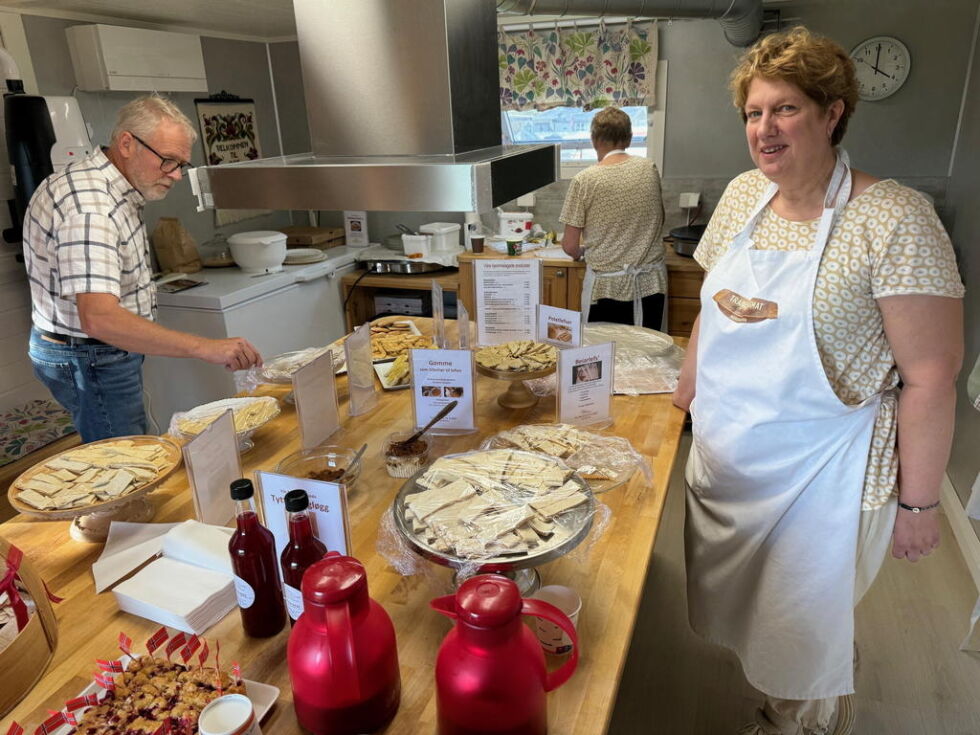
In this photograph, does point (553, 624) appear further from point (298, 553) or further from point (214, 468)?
point (214, 468)

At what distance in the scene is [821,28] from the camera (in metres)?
3.68

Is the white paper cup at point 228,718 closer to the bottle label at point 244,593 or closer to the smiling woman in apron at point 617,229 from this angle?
the bottle label at point 244,593

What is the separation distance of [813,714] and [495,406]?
1.12 metres

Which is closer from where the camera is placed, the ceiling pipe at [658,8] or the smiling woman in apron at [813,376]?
the smiling woman in apron at [813,376]

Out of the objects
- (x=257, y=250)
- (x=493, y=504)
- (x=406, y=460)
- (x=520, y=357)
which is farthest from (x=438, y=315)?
(x=257, y=250)

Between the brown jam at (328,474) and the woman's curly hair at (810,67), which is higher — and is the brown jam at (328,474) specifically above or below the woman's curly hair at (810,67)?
below

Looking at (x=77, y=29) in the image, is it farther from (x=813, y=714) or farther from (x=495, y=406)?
(x=813, y=714)

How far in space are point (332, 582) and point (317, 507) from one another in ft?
0.98

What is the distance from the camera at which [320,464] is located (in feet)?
5.03

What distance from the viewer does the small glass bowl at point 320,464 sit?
149 centimetres

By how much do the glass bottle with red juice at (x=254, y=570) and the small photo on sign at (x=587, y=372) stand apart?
2.95 feet

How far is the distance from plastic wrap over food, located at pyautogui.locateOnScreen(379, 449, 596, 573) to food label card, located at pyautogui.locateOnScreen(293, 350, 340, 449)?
1.53 feet

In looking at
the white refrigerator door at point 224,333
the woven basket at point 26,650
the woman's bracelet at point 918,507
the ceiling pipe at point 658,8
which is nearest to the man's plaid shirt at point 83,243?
the white refrigerator door at point 224,333

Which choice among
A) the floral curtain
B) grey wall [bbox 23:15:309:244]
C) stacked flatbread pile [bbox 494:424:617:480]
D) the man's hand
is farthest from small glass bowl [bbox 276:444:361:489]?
the floral curtain
